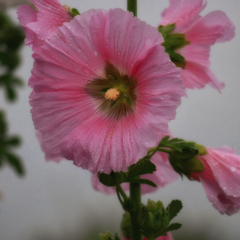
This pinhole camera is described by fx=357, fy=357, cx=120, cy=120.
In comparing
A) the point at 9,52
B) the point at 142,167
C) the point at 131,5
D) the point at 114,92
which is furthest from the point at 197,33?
the point at 9,52

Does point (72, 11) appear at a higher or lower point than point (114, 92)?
higher

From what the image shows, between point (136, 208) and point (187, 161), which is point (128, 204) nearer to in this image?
point (136, 208)

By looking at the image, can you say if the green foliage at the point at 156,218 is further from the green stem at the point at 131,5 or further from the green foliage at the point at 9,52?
the green foliage at the point at 9,52

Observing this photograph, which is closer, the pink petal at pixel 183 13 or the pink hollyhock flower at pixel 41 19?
the pink hollyhock flower at pixel 41 19

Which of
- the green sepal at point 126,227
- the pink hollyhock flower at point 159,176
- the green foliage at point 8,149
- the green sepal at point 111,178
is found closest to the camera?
the green sepal at point 111,178

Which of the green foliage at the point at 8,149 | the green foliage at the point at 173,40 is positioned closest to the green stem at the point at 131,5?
the green foliage at the point at 173,40

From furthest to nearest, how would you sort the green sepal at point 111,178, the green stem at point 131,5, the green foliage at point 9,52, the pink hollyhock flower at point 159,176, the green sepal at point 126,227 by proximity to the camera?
the green foliage at point 9,52, the pink hollyhock flower at point 159,176, the green sepal at point 126,227, the green stem at point 131,5, the green sepal at point 111,178

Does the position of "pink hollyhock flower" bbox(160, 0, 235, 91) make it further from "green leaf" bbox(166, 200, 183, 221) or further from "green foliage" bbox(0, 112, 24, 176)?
"green foliage" bbox(0, 112, 24, 176)
